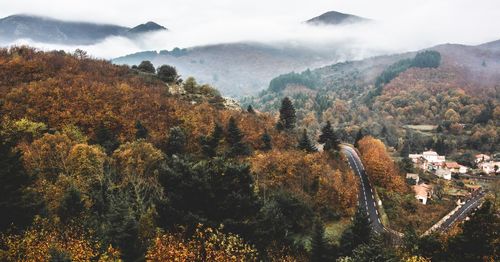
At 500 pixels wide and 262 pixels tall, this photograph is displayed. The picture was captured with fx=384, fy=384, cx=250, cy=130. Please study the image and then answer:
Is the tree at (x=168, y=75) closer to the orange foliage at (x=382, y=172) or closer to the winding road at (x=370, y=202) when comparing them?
the winding road at (x=370, y=202)

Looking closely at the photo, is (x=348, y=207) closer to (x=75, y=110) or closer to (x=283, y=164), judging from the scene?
(x=283, y=164)

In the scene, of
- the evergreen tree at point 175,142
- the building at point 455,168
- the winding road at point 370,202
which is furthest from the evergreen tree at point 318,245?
the building at point 455,168

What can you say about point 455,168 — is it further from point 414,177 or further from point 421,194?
point 421,194

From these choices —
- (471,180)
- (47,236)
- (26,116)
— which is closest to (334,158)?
(26,116)

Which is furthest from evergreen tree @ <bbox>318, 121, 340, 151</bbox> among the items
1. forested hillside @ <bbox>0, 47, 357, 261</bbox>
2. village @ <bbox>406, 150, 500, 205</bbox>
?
village @ <bbox>406, 150, 500, 205</bbox>

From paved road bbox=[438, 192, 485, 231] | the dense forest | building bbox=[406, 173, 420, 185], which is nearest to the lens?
the dense forest

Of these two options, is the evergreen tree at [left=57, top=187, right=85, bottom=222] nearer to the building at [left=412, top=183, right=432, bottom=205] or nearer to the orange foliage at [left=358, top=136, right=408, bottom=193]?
the orange foliage at [left=358, top=136, right=408, bottom=193]

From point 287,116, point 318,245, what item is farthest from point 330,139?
point 318,245
